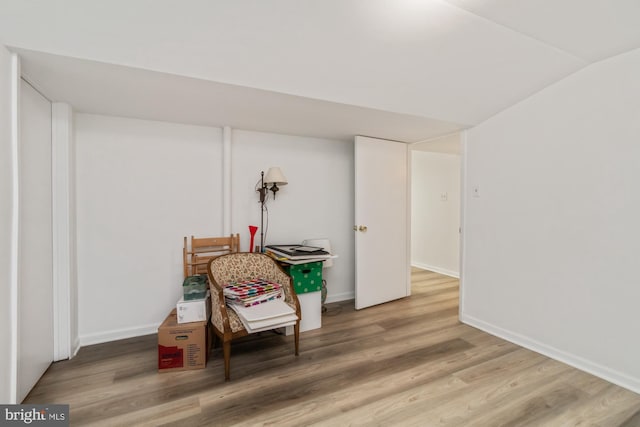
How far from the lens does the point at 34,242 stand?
202 centimetres

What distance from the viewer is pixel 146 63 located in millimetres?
1682

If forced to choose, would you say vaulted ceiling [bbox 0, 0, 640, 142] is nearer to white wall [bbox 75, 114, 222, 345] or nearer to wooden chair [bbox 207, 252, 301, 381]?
white wall [bbox 75, 114, 222, 345]

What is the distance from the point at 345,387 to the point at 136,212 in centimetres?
232

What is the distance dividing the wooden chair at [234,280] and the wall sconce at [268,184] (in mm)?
452

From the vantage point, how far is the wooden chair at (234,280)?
2172 millimetres

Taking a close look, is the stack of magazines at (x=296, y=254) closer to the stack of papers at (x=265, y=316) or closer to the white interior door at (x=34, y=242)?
the stack of papers at (x=265, y=316)

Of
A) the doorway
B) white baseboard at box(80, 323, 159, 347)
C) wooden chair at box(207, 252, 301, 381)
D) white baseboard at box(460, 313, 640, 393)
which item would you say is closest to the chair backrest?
wooden chair at box(207, 252, 301, 381)

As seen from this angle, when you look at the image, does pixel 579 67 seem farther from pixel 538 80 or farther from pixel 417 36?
pixel 417 36

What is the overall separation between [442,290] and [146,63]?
4.21 m

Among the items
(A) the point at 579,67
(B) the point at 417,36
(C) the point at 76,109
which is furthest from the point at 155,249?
(A) the point at 579,67

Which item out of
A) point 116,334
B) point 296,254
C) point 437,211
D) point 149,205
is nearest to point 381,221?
point 296,254

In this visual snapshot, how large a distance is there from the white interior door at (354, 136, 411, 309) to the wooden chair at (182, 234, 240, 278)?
1381 mm

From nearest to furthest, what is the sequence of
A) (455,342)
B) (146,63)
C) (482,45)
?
(146,63)
(482,45)
(455,342)

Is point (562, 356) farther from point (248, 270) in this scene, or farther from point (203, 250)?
point (203, 250)
